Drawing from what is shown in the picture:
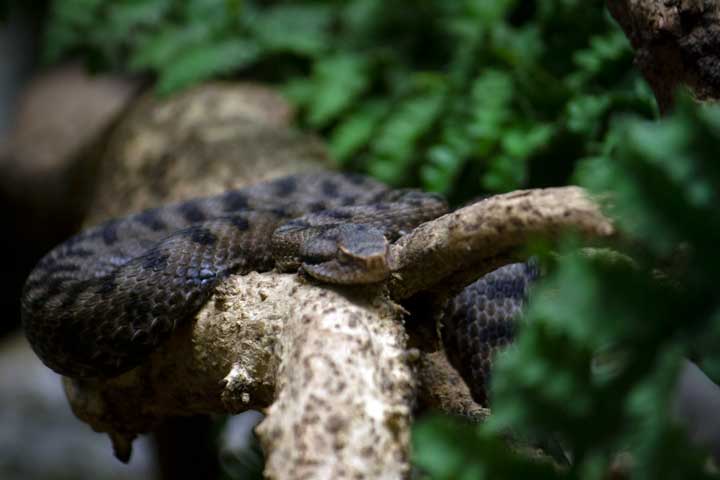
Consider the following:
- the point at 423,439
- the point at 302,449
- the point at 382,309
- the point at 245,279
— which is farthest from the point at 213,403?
the point at 423,439

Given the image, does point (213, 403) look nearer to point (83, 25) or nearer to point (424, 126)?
point (424, 126)

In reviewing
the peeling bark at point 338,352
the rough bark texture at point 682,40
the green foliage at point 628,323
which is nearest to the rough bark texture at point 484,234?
the peeling bark at point 338,352

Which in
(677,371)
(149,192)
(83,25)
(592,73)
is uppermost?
(677,371)

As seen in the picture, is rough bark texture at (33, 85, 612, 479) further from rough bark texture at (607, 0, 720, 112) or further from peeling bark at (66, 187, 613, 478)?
rough bark texture at (607, 0, 720, 112)

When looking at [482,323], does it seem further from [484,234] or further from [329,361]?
[329,361]

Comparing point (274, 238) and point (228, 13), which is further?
point (228, 13)

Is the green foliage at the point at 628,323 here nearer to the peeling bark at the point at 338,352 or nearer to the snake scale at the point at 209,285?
the peeling bark at the point at 338,352

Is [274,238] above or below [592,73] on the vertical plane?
below

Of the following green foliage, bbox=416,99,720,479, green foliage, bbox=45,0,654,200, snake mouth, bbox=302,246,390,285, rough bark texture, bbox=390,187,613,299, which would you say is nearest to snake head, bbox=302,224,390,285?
snake mouth, bbox=302,246,390,285
